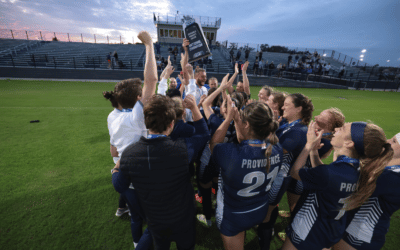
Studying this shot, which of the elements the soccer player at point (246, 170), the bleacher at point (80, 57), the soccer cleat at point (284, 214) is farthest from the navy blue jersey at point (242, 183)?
the bleacher at point (80, 57)

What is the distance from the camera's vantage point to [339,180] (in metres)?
1.38

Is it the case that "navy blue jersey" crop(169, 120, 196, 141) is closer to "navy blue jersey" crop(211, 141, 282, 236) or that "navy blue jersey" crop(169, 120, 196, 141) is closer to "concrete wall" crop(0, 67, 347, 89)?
"navy blue jersey" crop(211, 141, 282, 236)

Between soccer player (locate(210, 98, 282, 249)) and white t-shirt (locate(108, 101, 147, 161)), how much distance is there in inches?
31.2

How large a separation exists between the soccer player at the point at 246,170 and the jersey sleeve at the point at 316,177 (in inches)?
9.7

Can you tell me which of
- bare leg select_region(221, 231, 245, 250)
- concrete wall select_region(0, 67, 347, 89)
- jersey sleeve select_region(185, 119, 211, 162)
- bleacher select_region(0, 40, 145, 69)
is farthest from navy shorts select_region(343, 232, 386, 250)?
bleacher select_region(0, 40, 145, 69)

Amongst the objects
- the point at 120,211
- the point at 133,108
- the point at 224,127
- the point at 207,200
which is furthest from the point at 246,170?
the point at 120,211

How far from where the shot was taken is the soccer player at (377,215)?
4.83 ft

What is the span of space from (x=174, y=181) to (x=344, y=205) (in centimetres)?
150

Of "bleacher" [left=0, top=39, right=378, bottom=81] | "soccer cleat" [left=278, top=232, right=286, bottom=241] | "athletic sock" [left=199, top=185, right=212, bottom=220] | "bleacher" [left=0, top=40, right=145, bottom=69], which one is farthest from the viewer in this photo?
"bleacher" [left=0, top=39, right=378, bottom=81]

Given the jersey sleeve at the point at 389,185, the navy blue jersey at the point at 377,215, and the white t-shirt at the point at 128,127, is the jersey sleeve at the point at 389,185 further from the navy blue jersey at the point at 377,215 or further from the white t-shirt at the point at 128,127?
the white t-shirt at the point at 128,127

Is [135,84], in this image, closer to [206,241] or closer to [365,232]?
[206,241]

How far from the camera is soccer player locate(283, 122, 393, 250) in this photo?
53.6 inches

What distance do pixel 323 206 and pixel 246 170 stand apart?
820mm

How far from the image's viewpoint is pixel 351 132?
4.69 feet
